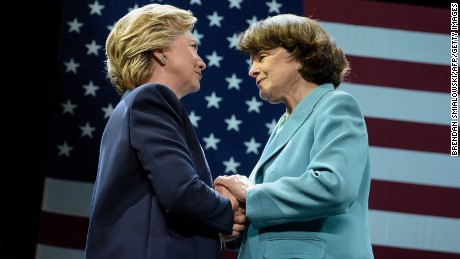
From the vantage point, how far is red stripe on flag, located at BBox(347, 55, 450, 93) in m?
3.73

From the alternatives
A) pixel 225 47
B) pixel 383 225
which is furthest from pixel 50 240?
pixel 383 225

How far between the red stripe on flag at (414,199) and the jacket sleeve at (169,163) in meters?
1.86

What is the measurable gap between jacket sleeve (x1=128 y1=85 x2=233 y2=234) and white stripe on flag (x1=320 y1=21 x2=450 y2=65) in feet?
6.88

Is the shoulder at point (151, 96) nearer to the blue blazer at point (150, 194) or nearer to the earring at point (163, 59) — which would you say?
the blue blazer at point (150, 194)

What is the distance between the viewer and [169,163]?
1.78 meters

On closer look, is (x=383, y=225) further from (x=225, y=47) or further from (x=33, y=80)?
(x=33, y=80)

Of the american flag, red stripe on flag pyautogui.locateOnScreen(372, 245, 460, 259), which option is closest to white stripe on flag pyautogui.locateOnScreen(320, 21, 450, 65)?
the american flag

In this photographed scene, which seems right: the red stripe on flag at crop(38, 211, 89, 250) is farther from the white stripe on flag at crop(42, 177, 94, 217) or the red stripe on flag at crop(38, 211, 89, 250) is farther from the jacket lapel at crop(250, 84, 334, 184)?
the jacket lapel at crop(250, 84, 334, 184)

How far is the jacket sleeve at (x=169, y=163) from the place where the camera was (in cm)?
177

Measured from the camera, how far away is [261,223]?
1871 mm

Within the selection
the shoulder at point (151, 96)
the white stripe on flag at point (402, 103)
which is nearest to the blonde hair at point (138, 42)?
the shoulder at point (151, 96)

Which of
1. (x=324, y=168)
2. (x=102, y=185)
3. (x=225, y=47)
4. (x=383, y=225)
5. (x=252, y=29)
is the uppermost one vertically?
(x=252, y=29)

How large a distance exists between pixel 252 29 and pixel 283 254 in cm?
73

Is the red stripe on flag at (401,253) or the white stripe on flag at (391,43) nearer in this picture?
the red stripe on flag at (401,253)
